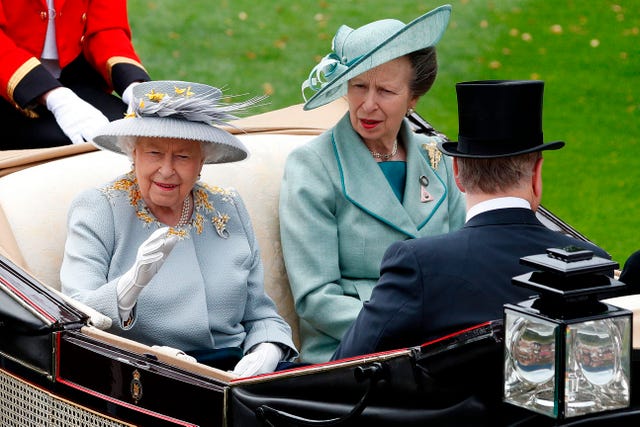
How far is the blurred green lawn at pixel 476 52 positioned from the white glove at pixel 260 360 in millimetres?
4708

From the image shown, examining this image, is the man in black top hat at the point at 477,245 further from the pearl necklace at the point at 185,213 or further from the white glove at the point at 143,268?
the pearl necklace at the point at 185,213

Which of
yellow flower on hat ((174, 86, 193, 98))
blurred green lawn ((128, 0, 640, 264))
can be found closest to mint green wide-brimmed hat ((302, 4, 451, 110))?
yellow flower on hat ((174, 86, 193, 98))

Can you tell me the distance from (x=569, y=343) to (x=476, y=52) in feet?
26.5

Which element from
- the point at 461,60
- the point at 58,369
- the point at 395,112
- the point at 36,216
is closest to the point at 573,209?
the point at 461,60

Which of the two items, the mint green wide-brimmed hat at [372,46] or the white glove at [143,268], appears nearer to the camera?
the white glove at [143,268]

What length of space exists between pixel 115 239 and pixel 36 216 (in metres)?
0.33

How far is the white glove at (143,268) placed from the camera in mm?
3102

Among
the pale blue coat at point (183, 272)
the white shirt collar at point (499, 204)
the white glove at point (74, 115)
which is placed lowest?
the pale blue coat at point (183, 272)

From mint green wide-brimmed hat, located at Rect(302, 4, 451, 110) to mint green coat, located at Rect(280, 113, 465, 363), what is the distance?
0.15 meters

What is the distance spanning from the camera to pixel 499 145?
2.72m

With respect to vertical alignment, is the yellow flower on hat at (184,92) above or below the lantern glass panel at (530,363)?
above

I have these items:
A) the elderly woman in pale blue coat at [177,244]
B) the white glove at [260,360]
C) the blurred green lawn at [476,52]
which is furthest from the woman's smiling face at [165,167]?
the blurred green lawn at [476,52]

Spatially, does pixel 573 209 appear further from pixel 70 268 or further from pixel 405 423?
pixel 405 423

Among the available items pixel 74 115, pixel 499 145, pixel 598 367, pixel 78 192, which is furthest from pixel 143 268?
pixel 598 367
